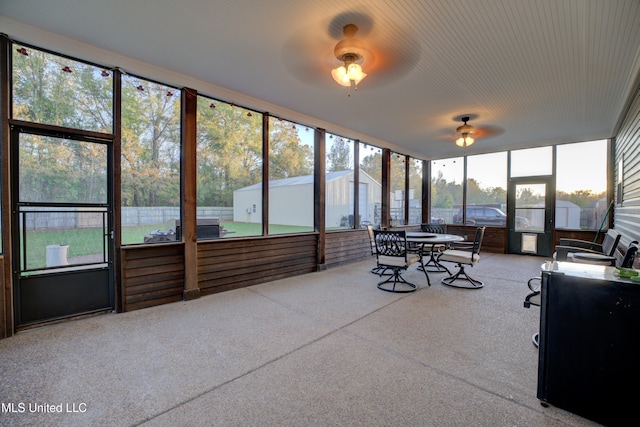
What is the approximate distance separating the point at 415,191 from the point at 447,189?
0.99 meters

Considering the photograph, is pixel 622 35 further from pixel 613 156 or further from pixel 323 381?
pixel 613 156

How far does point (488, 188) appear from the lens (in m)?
7.78

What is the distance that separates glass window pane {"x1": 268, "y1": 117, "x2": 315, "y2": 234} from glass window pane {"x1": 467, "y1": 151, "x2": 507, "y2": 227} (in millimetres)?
5213

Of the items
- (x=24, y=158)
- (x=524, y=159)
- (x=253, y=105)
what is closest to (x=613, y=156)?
(x=524, y=159)

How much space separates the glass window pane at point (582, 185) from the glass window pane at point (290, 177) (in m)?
6.03

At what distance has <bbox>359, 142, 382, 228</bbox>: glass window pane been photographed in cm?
649

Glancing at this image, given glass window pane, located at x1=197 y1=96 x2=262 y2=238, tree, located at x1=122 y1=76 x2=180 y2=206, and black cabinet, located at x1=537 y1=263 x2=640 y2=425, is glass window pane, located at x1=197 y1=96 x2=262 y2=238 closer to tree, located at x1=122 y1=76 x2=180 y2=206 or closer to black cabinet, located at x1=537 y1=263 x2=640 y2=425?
tree, located at x1=122 y1=76 x2=180 y2=206

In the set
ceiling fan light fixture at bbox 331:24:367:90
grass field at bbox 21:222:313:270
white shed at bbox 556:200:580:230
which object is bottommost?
grass field at bbox 21:222:313:270

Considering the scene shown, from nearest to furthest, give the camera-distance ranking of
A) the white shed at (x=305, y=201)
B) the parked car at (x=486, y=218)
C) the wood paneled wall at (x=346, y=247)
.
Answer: the white shed at (x=305, y=201) < the wood paneled wall at (x=346, y=247) < the parked car at (x=486, y=218)

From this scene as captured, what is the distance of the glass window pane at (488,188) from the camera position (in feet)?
24.8

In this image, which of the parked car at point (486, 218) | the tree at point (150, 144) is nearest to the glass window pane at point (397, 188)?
the parked car at point (486, 218)

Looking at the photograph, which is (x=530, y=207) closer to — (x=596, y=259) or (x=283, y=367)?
(x=596, y=259)

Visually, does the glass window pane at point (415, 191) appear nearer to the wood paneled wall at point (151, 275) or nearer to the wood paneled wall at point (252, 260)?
the wood paneled wall at point (252, 260)

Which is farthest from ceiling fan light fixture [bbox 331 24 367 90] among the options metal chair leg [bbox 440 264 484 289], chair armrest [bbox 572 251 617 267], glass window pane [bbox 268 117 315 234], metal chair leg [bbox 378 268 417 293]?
chair armrest [bbox 572 251 617 267]
